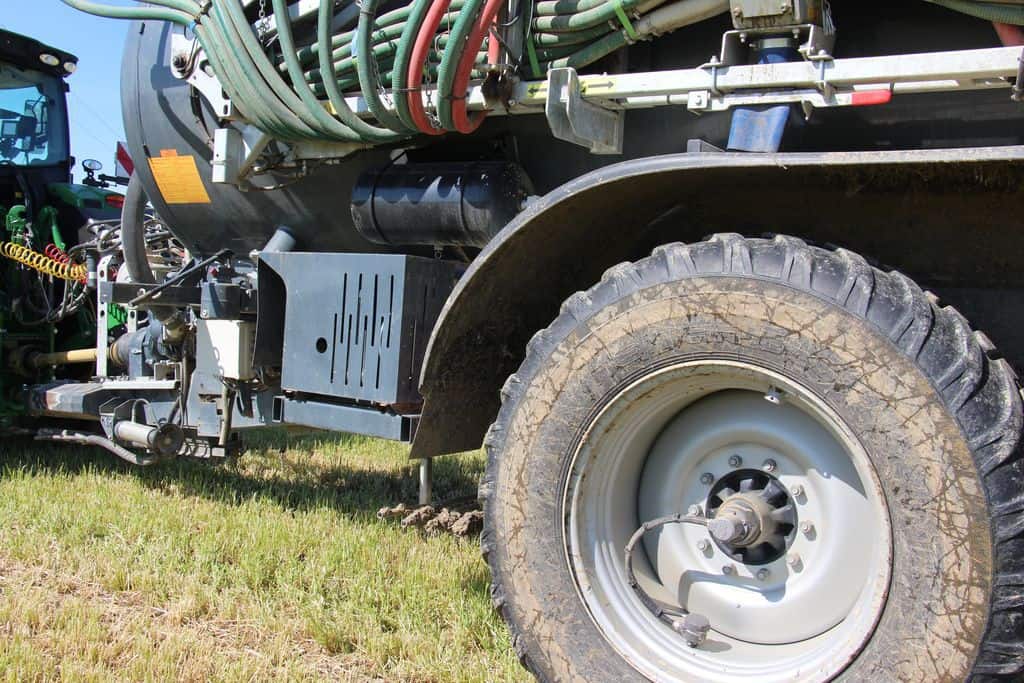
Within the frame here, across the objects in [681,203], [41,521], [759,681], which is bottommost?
[41,521]

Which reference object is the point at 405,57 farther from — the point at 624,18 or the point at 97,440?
the point at 97,440

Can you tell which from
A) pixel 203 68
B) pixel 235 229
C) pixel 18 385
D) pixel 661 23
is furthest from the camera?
pixel 18 385

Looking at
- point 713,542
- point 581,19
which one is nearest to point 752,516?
point 713,542

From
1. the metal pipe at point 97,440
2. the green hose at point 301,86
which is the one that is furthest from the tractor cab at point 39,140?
the green hose at point 301,86

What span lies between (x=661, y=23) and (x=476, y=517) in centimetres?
252

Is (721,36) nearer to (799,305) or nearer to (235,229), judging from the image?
(799,305)

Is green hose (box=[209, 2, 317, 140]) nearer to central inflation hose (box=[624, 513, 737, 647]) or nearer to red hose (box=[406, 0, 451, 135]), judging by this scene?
red hose (box=[406, 0, 451, 135])

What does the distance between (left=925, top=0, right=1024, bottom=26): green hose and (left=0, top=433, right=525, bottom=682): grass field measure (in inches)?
83.1

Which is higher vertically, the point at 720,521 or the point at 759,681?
the point at 720,521

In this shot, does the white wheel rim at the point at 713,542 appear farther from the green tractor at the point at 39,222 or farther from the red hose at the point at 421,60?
the green tractor at the point at 39,222

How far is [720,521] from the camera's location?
226cm

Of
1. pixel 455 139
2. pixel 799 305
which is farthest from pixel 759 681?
pixel 455 139

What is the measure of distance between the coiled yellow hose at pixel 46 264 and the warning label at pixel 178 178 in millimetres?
1965

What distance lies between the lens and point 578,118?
2.61 meters
